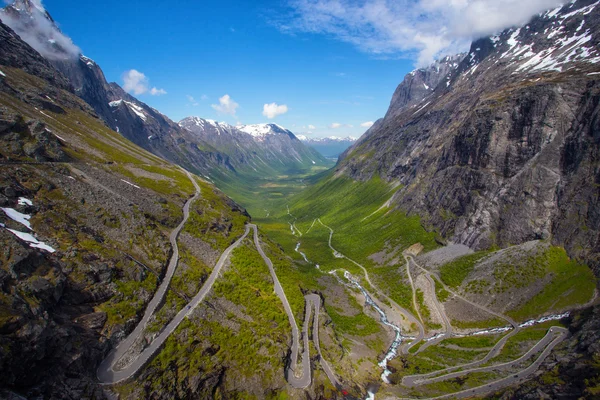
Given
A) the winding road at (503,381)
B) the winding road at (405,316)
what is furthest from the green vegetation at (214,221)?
the winding road at (503,381)

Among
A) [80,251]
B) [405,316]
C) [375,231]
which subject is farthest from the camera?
[375,231]

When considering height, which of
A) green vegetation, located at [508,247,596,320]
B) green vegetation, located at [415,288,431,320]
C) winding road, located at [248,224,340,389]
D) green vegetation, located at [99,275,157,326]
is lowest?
winding road, located at [248,224,340,389]

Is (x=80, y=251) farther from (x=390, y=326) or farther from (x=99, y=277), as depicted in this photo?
(x=390, y=326)

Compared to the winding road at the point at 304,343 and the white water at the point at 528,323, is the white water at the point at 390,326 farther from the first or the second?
the white water at the point at 528,323

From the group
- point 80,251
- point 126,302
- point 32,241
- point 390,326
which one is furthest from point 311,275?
point 32,241

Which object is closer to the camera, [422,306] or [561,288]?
[561,288]

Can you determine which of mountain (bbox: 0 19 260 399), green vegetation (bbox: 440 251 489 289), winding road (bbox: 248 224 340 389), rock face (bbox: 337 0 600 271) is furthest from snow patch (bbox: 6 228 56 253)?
rock face (bbox: 337 0 600 271)

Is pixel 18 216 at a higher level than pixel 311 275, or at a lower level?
higher

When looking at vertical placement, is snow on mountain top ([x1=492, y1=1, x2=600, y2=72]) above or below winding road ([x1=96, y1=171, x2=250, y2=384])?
above

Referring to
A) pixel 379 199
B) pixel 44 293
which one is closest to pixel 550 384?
pixel 44 293

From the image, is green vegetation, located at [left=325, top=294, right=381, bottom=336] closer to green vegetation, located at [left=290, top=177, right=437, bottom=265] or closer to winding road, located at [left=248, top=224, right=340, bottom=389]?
winding road, located at [left=248, top=224, right=340, bottom=389]

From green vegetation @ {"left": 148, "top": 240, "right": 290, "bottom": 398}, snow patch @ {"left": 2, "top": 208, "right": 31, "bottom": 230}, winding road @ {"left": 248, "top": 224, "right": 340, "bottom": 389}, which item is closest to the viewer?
green vegetation @ {"left": 148, "top": 240, "right": 290, "bottom": 398}
